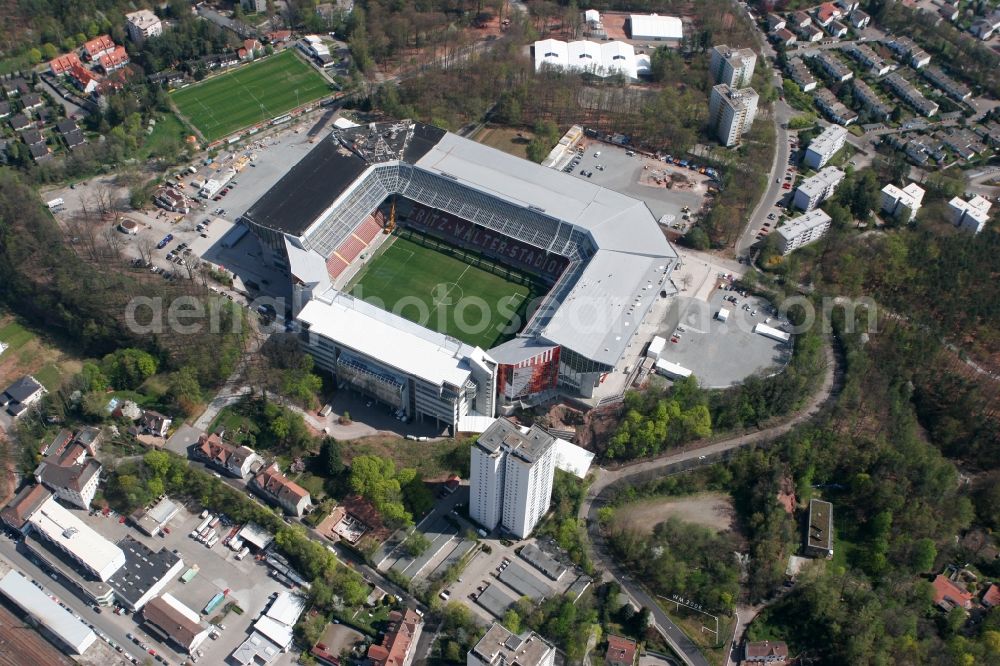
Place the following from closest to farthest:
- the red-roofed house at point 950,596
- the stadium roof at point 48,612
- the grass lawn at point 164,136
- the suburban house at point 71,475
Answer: the stadium roof at point 48,612 → the red-roofed house at point 950,596 → the suburban house at point 71,475 → the grass lawn at point 164,136

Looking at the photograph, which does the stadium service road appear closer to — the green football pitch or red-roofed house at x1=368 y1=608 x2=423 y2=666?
the green football pitch

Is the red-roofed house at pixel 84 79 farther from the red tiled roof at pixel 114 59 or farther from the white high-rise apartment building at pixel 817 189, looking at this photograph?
the white high-rise apartment building at pixel 817 189

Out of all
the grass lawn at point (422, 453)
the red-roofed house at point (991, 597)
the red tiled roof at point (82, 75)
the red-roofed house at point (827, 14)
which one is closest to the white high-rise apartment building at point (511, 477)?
the grass lawn at point (422, 453)

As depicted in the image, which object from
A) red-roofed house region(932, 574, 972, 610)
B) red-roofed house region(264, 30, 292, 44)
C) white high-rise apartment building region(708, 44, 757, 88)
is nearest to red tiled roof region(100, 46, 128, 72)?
red-roofed house region(264, 30, 292, 44)

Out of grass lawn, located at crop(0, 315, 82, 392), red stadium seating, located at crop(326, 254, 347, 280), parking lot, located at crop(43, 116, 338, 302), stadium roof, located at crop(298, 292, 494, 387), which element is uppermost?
stadium roof, located at crop(298, 292, 494, 387)

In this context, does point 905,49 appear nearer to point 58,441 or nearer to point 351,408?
point 351,408

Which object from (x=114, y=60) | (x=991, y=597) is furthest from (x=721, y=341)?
(x=114, y=60)
